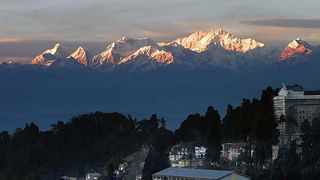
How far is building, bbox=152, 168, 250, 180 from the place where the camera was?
5922cm

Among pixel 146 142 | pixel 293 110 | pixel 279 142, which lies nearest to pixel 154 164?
pixel 279 142

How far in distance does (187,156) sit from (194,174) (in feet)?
32.5

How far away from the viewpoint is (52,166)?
88.2 metres

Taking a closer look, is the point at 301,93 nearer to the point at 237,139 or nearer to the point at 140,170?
the point at 237,139

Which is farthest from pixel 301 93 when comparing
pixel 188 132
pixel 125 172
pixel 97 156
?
pixel 97 156

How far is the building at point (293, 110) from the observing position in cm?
6419

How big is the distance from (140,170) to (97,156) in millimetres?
12641

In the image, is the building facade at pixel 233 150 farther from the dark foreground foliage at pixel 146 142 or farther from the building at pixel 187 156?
the building at pixel 187 156

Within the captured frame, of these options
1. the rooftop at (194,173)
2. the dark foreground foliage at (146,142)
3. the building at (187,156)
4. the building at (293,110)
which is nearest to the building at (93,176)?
the dark foreground foliage at (146,142)

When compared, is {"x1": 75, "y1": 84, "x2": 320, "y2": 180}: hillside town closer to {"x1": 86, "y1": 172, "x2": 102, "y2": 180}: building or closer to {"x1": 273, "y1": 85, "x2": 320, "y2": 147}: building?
{"x1": 273, "y1": 85, "x2": 320, "y2": 147}: building

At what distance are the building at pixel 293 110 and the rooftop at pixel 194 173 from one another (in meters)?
5.20

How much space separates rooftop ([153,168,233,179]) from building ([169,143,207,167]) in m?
3.75

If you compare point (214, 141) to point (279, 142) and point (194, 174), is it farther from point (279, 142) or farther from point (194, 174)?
point (279, 142)

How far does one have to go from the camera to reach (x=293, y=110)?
65.1 m
